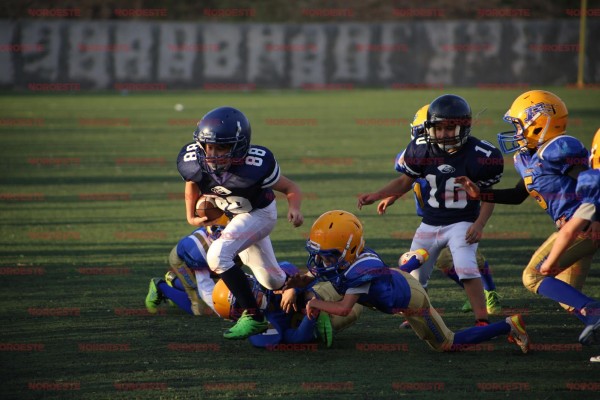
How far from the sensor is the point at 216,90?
3056cm

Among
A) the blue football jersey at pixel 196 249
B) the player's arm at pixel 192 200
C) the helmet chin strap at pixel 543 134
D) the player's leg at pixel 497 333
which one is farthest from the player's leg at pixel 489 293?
the player's arm at pixel 192 200

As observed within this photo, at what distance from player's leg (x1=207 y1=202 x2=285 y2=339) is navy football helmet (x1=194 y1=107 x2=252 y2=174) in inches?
16.2

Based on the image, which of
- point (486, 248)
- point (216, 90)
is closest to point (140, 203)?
point (486, 248)

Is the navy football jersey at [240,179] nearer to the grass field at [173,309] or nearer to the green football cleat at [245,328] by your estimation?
the green football cleat at [245,328]

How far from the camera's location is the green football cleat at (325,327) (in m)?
5.50

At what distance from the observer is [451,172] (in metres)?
6.11

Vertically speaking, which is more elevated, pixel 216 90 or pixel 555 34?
pixel 555 34

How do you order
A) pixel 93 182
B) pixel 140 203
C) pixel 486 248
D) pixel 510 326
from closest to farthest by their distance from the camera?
pixel 510 326 → pixel 486 248 → pixel 140 203 → pixel 93 182

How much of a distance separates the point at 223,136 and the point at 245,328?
1290 mm

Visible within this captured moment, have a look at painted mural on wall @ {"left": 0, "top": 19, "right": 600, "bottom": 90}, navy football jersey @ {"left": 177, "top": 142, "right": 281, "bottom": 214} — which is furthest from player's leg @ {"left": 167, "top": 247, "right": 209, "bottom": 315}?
painted mural on wall @ {"left": 0, "top": 19, "right": 600, "bottom": 90}

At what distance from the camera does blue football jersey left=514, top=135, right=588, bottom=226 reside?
5395 millimetres

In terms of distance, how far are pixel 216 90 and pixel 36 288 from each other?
23900 millimetres

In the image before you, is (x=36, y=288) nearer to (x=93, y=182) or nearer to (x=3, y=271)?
(x=3, y=271)

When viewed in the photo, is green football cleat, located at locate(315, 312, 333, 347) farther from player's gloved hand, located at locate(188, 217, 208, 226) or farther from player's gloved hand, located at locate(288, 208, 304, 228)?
player's gloved hand, located at locate(188, 217, 208, 226)
